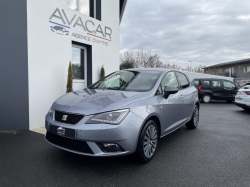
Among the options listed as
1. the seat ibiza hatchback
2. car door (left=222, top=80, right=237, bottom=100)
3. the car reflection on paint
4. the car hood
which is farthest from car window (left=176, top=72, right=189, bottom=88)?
car door (left=222, top=80, right=237, bottom=100)

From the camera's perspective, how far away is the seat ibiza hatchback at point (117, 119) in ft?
9.86

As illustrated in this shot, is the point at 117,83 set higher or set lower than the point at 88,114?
higher

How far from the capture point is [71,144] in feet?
10.3

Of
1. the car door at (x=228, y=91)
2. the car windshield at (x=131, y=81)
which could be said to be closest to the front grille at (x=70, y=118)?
the car windshield at (x=131, y=81)

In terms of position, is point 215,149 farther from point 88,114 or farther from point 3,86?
point 3,86

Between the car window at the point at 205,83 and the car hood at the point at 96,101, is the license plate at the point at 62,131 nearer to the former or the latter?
the car hood at the point at 96,101

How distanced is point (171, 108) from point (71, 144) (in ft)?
6.95

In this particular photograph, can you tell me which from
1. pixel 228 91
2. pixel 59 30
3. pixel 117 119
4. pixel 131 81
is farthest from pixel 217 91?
pixel 117 119

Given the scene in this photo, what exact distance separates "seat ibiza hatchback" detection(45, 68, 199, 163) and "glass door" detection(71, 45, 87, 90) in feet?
12.3

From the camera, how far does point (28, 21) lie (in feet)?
17.7

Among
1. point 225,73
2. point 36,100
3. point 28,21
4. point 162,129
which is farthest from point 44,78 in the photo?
point 225,73

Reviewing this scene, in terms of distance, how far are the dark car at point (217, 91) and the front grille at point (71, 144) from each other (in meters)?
12.4

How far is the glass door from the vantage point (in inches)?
302

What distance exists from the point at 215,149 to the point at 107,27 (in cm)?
645
